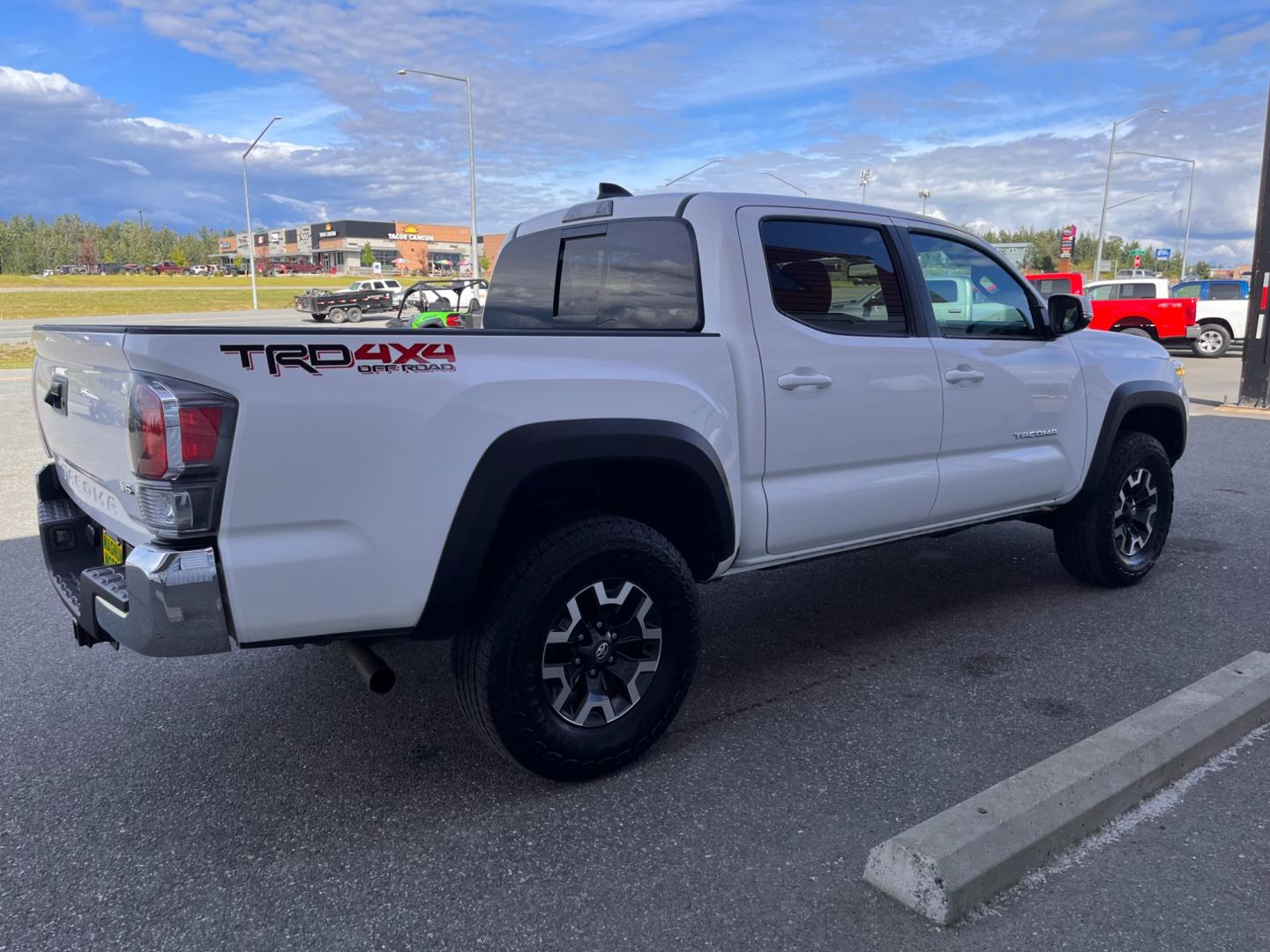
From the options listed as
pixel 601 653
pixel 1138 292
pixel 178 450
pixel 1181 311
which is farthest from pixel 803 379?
pixel 1138 292

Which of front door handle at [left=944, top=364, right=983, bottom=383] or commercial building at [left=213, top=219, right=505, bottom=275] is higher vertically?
commercial building at [left=213, top=219, right=505, bottom=275]

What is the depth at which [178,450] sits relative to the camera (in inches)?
95.0

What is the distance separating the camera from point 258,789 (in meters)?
3.15

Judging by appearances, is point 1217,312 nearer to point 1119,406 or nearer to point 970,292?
point 1119,406

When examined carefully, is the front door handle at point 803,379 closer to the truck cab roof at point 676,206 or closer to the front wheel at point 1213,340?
the truck cab roof at point 676,206

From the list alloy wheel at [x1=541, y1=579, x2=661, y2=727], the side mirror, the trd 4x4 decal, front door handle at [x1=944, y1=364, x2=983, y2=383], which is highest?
the side mirror

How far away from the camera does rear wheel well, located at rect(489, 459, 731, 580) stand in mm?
3135

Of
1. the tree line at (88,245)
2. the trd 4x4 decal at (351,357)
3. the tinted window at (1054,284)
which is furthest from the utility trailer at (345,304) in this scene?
the tree line at (88,245)

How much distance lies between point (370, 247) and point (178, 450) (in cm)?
12099

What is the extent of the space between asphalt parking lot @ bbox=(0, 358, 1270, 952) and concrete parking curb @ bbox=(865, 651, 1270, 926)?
77 mm

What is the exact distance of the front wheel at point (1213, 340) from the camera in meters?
22.2

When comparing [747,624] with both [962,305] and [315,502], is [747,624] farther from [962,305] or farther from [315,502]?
[315,502]

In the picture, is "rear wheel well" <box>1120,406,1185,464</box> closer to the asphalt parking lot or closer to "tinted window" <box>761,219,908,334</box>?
the asphalt parking lot

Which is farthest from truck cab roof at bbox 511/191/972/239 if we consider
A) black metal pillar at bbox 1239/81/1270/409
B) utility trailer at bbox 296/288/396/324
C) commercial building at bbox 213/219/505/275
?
commercial building at bbox 213/219/505/275
